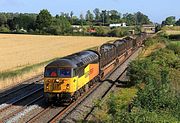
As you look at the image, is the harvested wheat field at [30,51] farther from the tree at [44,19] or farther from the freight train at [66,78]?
the tree at [44,19]

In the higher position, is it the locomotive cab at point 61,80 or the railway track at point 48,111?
the locomotive cab at point 61,80

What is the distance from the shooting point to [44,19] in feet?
514

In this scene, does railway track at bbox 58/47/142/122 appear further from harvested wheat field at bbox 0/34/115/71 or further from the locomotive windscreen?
harvested wheat field at bbox 0/34/115/71

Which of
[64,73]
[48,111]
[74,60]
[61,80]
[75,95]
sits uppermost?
[74,60]

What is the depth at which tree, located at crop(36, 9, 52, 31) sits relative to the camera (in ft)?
510

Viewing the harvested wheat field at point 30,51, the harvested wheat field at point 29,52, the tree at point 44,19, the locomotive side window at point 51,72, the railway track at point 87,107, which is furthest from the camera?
the tree at point 44,19

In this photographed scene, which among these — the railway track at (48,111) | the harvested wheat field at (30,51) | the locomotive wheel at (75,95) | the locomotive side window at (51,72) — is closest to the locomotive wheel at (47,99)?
the railway track at (48,111)

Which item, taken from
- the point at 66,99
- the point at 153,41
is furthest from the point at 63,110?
the point at 153,41

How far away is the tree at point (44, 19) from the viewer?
155 m

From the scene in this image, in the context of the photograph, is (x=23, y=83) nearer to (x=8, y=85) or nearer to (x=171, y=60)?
(x=8, y=85)

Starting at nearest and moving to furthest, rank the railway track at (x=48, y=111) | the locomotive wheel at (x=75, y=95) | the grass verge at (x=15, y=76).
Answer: the railway track at (x=48, y=111) → the locomotive wheel at (x=75, y=95) → the grass verge at (x=15, y=76)

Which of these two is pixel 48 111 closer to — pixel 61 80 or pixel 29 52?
pixel 61 80

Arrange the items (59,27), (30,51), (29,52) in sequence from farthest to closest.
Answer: (59,27) → (30,51) → (29,52)

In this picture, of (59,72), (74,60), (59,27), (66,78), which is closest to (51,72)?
(59,72)
